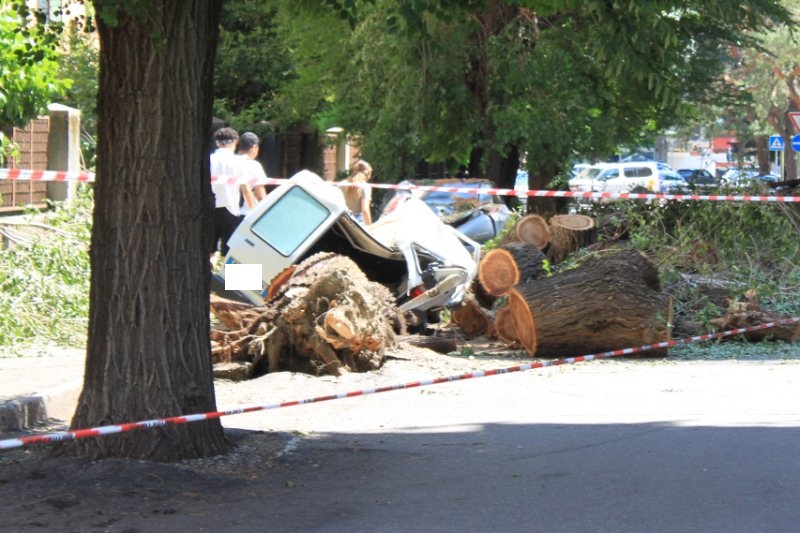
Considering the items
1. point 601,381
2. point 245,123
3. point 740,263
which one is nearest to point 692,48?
point 245,123

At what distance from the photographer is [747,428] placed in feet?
27.4

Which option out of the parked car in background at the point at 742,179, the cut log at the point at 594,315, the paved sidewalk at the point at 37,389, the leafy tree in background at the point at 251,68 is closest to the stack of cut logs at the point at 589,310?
the cut log at the point at 594,315

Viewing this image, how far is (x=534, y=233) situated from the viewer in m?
15.5

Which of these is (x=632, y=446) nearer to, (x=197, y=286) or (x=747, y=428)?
(x=747, y=428)

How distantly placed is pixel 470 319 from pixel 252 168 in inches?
119

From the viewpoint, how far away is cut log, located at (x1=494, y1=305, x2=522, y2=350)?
12742 mm

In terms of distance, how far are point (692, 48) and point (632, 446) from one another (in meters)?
19.9

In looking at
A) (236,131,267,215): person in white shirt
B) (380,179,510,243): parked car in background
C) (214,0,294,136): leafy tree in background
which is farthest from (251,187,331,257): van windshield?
(214,0,294,136): leafy tree in background

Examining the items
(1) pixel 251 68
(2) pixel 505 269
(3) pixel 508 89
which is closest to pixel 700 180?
(3) pixel 508 89

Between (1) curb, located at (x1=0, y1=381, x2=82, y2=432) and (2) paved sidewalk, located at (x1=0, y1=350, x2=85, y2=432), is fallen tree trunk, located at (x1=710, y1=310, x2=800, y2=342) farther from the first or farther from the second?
(1) curb, located at (x1=0, y1=381, x2=82, y2=432)

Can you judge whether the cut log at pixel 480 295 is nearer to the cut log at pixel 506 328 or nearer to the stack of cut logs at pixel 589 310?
the stack of cut logs at pixel 589 310

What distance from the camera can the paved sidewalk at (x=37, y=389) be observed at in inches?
342

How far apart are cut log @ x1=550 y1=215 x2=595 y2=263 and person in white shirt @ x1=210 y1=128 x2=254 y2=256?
3.82 metres

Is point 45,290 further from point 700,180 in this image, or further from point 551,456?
point 700,180
